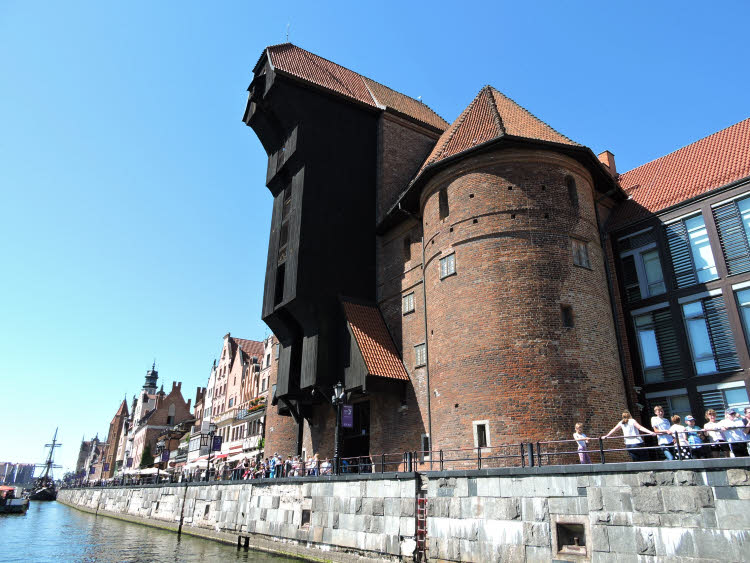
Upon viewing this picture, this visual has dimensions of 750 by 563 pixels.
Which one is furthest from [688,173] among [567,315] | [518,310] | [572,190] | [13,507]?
[13,507]

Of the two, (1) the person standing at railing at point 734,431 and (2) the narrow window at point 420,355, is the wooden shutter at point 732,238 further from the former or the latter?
(2) the narrow window at point 420,355

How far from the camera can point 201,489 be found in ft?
94.4

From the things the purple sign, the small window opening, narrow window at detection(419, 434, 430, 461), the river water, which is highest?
the small window opening

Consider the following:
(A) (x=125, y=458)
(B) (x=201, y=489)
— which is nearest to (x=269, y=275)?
(B) (x=201, y=489)

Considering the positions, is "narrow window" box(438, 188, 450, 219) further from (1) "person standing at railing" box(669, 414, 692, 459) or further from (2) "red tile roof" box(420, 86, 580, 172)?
(1) "person standing at railing" box(669, 414, 692, 459)

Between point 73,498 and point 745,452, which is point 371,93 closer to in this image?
point 745,452

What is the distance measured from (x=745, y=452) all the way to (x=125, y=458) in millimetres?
99326

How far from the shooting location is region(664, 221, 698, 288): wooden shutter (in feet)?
62.0

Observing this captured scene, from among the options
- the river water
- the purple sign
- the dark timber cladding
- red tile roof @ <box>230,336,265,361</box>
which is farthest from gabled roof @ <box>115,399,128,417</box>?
the purple sign

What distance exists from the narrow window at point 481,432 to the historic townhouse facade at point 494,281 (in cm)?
7

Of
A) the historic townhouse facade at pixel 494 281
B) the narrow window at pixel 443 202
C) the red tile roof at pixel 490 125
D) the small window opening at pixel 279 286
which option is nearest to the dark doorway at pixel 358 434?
the historic townhouse facade at pixel 494 281

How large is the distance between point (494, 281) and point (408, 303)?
6054mm

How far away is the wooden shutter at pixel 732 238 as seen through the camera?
57.4 feet

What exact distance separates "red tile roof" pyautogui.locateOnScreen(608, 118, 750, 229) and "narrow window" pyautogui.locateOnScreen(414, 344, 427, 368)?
351 inches
